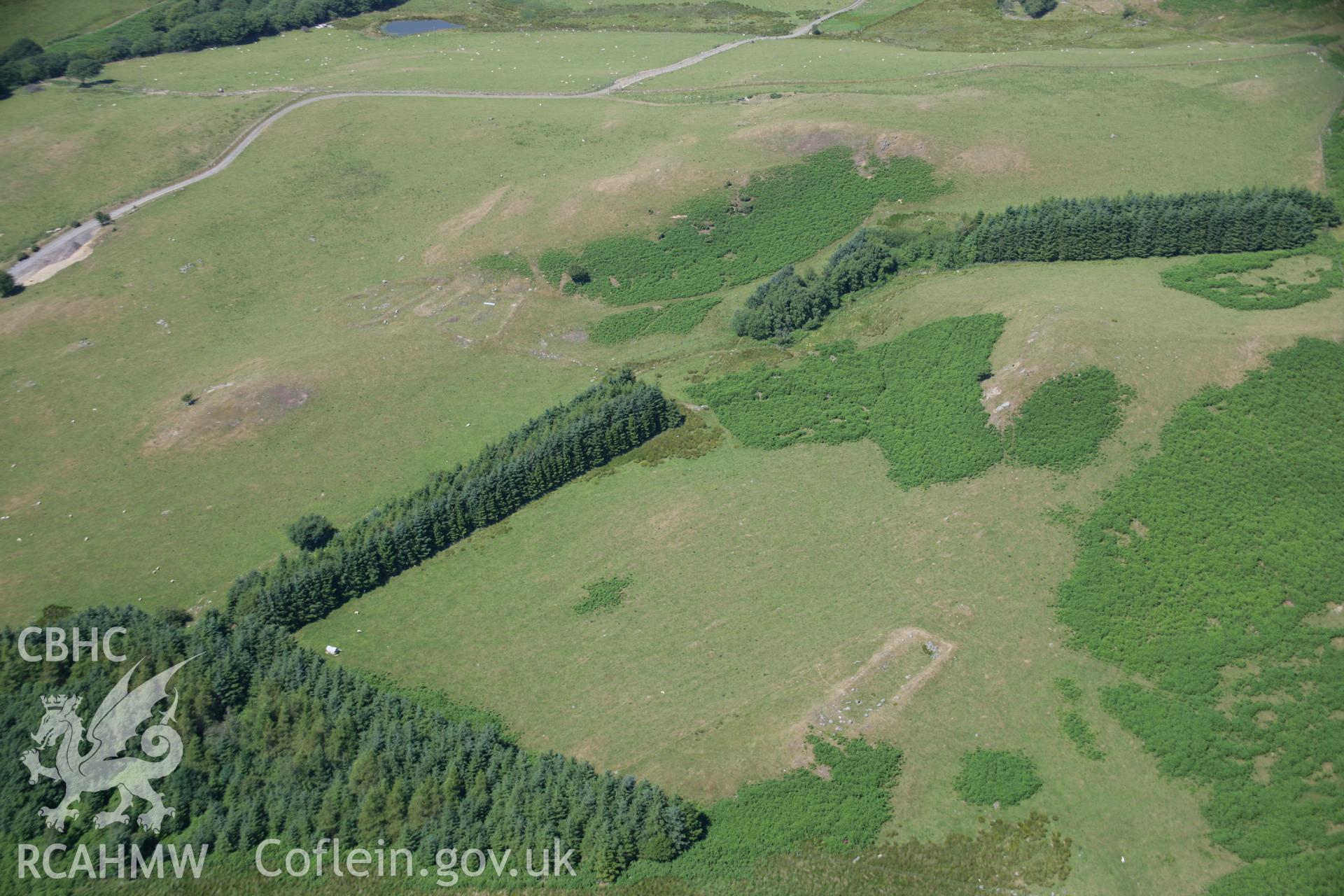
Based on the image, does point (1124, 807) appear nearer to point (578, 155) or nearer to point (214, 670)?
A: point (214, 670)

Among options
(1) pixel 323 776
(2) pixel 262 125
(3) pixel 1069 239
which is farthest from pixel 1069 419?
(2) pixel 262 125

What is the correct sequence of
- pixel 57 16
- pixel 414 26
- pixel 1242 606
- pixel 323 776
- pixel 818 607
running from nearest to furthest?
1. pixel 323 776
2. pixel 1242 606
3. pixel 818 607
4. pixel 57 16
5. pixel 414 26

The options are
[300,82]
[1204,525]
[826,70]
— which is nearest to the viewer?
[1204,525]

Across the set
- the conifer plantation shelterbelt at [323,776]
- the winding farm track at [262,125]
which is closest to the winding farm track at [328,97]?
the winding farm track at [262,125]

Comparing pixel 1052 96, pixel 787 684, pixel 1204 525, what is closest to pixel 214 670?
pixel 787 684

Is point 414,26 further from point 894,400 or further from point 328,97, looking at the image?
point 894,400

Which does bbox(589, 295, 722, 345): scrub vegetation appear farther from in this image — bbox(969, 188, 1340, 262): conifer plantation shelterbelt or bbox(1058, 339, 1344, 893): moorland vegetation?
bbox(1058, 339, 1344, 893): moorland vegetation

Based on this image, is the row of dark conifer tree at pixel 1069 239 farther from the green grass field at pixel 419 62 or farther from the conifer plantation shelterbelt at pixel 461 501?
the green grass field at pixel 419 62
